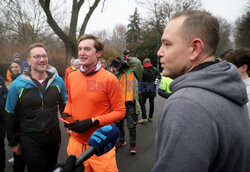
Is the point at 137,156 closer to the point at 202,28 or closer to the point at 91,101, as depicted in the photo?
the point at 91,101

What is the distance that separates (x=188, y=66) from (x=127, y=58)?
10.2 ft

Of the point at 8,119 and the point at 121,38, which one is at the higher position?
the point at 121,38

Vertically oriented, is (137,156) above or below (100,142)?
below

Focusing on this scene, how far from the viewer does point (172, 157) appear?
0.72m

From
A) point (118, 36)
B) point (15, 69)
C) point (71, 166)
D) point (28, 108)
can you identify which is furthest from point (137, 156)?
point (118, 36)

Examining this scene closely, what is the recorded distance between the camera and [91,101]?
2031 mm

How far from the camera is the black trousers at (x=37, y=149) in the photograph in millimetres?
2207

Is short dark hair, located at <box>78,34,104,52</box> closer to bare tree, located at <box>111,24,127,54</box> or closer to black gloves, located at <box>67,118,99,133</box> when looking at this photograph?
black gloves, located at <box>67,118,99,133</box>

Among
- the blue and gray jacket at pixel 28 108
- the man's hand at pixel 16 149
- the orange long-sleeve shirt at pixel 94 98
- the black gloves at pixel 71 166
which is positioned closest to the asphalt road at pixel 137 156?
the man's hand at pixel 16 149

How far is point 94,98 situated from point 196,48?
1375 mm

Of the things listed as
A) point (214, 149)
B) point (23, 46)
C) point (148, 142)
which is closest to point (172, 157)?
point (214, 149)

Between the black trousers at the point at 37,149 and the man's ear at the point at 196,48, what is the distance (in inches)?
85.0

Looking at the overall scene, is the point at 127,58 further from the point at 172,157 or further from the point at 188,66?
the point at 172,157

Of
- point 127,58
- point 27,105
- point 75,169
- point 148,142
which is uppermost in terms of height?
point 127,58
